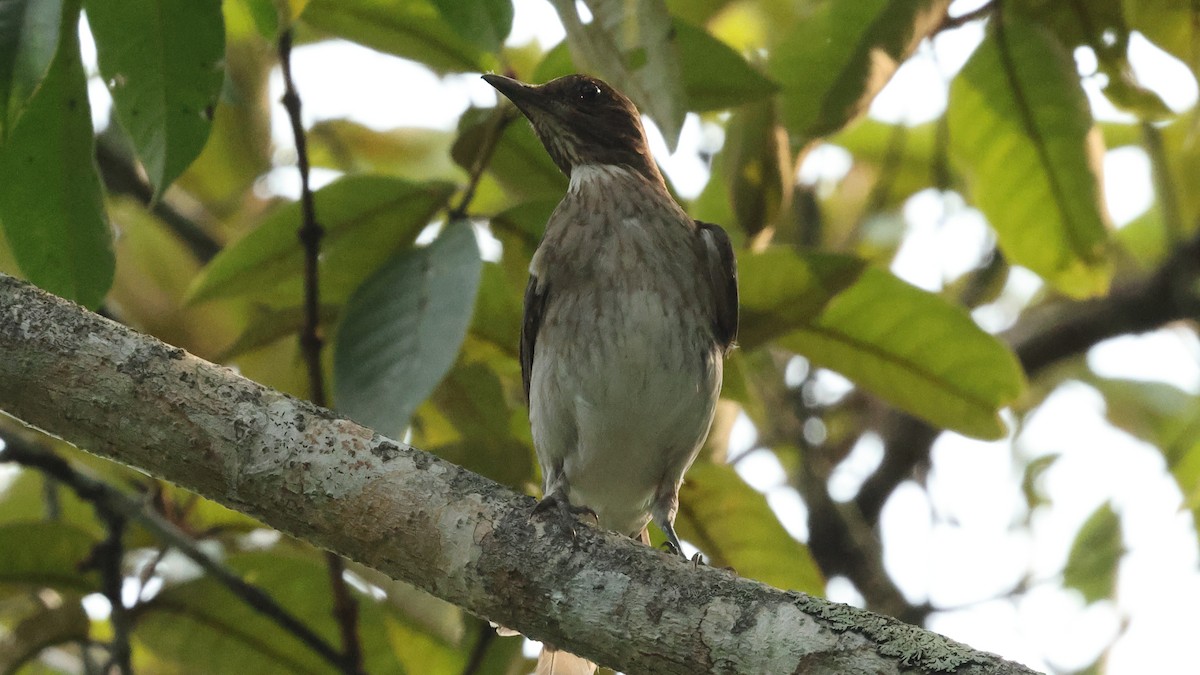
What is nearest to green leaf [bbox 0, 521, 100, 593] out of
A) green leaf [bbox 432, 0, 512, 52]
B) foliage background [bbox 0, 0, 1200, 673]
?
foliage background [bbox 0, 0, 1200, 673]

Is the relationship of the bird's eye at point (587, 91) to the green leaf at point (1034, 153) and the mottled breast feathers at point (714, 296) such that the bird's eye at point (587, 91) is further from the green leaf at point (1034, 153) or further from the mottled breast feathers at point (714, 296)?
the green leaf at point (1034, 153)

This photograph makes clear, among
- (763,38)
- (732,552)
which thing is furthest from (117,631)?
(763,38)

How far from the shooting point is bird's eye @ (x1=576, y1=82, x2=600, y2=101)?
4.38 m

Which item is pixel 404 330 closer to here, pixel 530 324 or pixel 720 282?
pixel 530 324

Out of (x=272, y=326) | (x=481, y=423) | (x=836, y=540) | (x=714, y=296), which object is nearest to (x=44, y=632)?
(x=272, y=326)

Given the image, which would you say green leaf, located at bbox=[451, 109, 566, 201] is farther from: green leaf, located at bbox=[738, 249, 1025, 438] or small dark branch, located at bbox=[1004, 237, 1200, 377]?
small dark branch, located at bbox=[1004, 237, 1200, 377]

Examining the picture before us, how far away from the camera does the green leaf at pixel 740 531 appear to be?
376cm

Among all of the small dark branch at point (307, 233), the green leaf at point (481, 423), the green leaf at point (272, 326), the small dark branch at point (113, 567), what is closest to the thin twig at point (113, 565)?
the small dark branch at point (113, 567)

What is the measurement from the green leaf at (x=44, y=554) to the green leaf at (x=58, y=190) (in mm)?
1151

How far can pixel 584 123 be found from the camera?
4391mm

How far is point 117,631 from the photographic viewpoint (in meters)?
3.68

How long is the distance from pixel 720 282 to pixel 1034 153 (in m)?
1.03

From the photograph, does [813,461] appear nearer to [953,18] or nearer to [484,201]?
[484,201]

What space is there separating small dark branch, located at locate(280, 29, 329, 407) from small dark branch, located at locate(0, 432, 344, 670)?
0.65m
